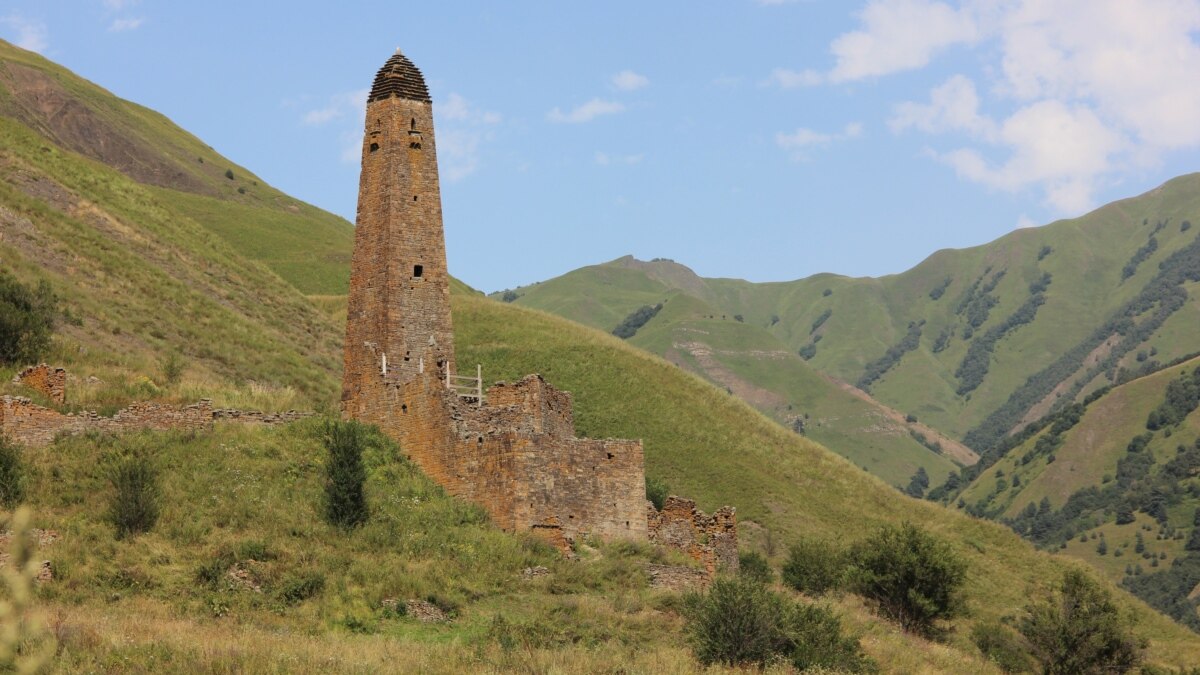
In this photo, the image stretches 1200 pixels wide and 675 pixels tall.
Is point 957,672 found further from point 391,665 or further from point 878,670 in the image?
point 391,665

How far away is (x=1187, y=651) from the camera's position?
51.3m

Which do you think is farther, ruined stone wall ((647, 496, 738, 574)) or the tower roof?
the tower roof

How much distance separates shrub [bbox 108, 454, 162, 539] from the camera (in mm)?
23547

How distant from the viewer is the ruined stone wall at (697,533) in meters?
29.1

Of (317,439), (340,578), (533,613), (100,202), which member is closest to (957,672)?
(533,613)

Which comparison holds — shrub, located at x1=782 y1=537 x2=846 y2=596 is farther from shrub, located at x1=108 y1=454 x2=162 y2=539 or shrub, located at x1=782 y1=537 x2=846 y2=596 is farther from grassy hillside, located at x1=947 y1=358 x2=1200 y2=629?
grassy hillside, located at x1=947 y1=358 x2=1200 y2=629

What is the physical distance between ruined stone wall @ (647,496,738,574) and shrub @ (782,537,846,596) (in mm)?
9456

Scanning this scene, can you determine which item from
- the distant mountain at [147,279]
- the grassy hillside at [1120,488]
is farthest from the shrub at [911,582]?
the grassy hillside at [1120,488]

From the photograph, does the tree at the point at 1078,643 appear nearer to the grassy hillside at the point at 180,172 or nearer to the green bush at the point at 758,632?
the green bush at the point at 758,632

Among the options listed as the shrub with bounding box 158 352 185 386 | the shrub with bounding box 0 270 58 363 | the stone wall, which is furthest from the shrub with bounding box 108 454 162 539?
the shrub with bounding box 158 352 185 386

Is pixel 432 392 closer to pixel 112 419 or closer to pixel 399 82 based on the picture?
pixel 112 419

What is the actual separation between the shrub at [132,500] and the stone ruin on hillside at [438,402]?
20.8 ft

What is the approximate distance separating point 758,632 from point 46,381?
1621cm

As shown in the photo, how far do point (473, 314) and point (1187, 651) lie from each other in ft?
164
